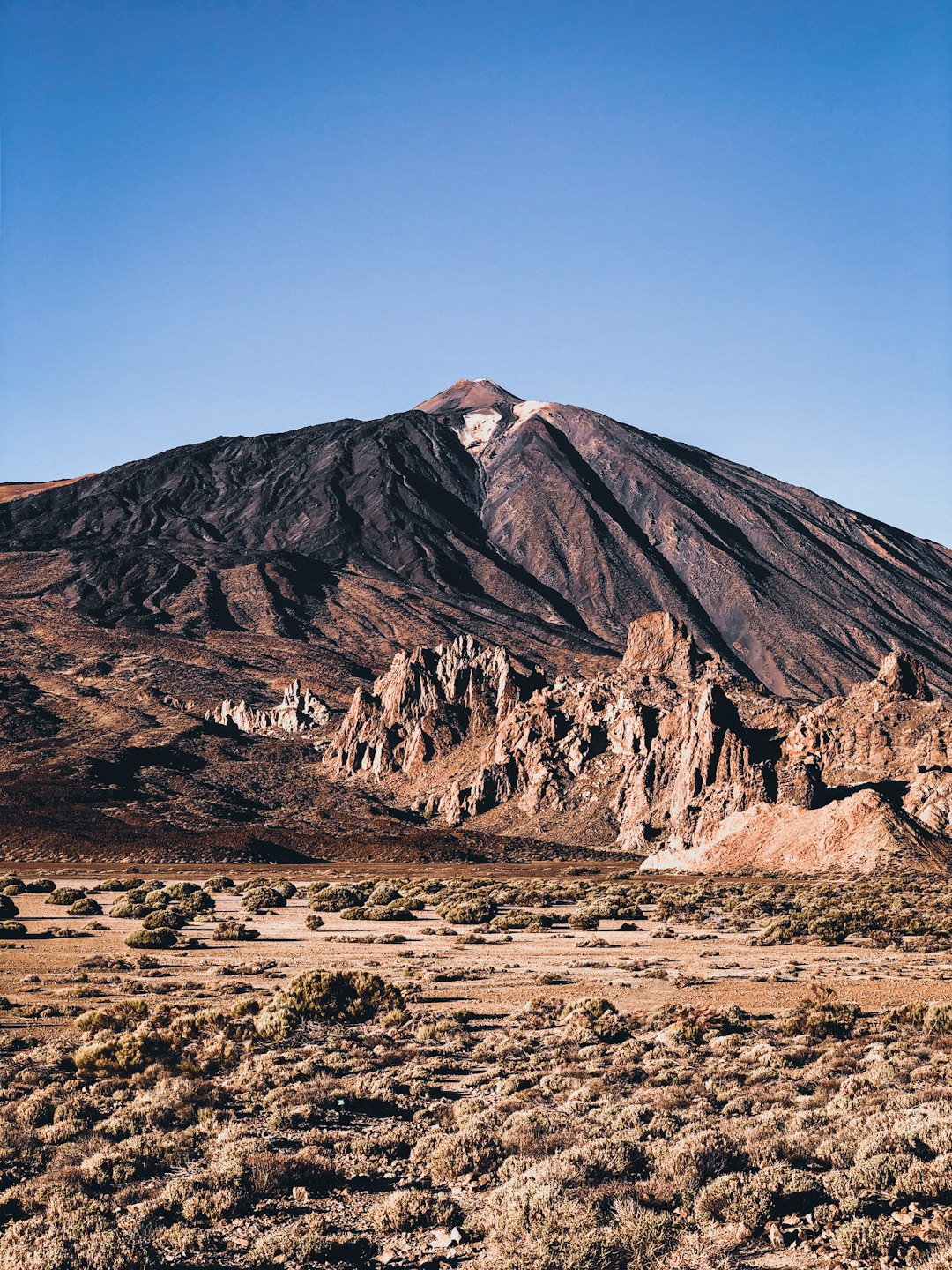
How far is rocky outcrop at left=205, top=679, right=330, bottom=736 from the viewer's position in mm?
154500

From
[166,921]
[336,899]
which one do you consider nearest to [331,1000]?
[166,921]

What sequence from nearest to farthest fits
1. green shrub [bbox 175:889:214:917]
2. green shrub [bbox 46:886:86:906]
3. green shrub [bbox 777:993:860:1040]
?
1. green shrub [bbox 777:993:860:1040]
2. green shrub [bbox 175:889:214:917]
3. green shrub [bbox 46:886:86:906]

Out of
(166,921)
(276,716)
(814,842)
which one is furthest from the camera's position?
(276,716)

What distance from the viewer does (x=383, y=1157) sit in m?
14.1

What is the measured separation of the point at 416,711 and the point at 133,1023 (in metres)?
108

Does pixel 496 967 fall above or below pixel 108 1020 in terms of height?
below

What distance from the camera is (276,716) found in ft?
519

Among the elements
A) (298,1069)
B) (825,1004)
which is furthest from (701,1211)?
(825,1004)

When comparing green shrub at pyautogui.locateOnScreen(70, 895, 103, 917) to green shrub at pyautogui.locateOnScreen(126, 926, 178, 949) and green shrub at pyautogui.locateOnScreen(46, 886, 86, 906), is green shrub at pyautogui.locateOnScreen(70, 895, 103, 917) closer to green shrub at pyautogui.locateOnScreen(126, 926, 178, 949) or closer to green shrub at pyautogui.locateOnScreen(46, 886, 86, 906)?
green shrub at pyautogui.locateOnScreen(46, 886, 86, 906)

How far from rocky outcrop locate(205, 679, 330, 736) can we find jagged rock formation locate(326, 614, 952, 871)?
18.4 meters

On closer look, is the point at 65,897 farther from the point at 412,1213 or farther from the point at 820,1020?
the point at 412,1213

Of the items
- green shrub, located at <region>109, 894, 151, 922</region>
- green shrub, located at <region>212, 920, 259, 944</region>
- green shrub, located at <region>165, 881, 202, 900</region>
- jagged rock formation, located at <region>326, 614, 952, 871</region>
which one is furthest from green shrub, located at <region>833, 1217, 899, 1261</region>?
jagged rock formation, located at <region>326, 614, 952, 871</region>

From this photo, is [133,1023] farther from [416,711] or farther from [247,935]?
[416,711]

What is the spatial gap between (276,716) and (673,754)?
7820cm
